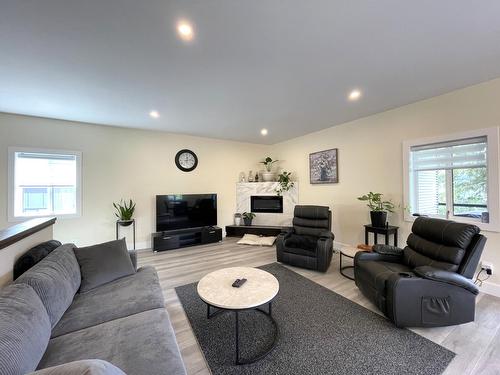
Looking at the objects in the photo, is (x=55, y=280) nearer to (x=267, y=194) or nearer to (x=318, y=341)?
(x=318, y=341)

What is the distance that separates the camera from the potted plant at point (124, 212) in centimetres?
420

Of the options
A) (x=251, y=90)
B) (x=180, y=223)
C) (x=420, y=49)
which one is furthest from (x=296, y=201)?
(x=420, y=49)

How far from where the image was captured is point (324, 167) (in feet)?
15.2

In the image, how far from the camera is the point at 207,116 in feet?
12.2

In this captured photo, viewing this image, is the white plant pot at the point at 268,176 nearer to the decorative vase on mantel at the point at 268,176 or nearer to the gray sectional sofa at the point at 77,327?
the decorative vase on mantel at the point at 268,176

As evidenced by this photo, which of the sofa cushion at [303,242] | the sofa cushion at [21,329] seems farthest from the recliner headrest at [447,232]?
the sofa cushion at [21,329]

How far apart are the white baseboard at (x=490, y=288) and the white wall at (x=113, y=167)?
472cm

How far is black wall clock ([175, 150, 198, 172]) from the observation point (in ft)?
16.4

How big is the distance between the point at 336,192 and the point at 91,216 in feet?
16.4

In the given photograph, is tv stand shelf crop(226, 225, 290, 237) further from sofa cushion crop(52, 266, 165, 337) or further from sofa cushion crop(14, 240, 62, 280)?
sofa cushion crop(14, 240, 62, 280)

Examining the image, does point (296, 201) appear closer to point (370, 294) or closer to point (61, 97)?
point (370, 294)

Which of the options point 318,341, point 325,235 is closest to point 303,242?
point 325,235

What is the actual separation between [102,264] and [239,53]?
8.02ft

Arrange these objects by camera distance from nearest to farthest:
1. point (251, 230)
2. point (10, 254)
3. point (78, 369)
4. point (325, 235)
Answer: point (78, 369) → point (10, 254) → point (325, 235) → point (251, 230)
